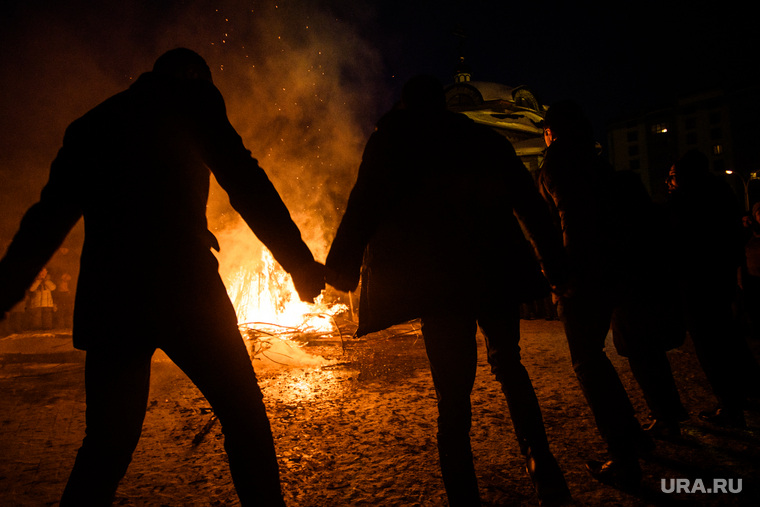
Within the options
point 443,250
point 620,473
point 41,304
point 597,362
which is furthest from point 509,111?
point 443,250

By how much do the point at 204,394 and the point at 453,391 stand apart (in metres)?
1.10

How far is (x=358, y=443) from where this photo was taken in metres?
2.99

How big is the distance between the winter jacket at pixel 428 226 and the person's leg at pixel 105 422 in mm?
959

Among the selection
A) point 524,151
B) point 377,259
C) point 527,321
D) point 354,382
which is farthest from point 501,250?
point 524,151

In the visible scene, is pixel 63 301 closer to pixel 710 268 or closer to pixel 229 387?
pixel 229 387

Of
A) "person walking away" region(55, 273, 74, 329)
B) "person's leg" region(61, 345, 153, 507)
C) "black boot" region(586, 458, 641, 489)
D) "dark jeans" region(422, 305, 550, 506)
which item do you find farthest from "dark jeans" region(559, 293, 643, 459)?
"person walking away" region(55, 273, 74, 329)

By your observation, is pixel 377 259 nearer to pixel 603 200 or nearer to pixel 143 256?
pixel 143 256

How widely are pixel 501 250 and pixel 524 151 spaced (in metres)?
19.0

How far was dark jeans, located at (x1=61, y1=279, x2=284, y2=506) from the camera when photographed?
1.54 metres

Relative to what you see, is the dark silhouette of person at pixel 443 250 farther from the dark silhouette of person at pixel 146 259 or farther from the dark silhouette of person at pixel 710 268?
the dark silhouette of person at pixel 710 268

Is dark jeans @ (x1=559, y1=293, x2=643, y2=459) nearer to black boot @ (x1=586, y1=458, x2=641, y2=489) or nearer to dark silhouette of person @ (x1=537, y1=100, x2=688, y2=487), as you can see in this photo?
dark silhouette of person @ (x1=537, y1=100, x2=688, y2=487)

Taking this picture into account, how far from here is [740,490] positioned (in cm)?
216

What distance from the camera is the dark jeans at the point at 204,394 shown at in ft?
5.06

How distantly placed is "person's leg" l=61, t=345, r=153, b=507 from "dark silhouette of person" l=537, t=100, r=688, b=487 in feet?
7.35
